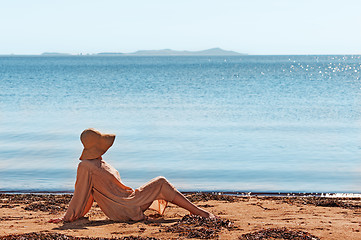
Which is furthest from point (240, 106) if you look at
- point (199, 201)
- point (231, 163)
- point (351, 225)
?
point (351, 225)

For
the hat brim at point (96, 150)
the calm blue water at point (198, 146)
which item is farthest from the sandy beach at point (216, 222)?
the calm blue water at point (198, 146)

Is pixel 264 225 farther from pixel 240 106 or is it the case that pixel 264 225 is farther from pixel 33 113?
pixel 240 106

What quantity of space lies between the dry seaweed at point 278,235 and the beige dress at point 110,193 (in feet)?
4.37

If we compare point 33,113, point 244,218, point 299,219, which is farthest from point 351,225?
point 33,113

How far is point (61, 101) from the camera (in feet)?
108

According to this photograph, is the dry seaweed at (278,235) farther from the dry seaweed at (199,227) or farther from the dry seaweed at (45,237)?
the dry seaweed at (45,237)

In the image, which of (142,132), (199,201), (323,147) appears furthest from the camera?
(142,132)

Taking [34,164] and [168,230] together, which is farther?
[34,164]

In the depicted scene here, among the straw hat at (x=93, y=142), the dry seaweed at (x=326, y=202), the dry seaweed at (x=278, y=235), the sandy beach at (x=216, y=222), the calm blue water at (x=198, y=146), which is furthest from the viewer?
the calm blue water at (x=198, y=146)

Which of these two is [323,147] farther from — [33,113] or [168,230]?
[33,113]

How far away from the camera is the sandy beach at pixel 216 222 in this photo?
6371 millimetres

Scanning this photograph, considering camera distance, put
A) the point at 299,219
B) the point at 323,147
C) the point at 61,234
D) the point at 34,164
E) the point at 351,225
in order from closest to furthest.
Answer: the point at 61,234, the point at 351,225, the point at 299,219, the point at 34,164, the point at 323,147

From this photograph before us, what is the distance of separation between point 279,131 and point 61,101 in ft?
58.1

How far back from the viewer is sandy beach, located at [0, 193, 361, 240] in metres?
6.37
